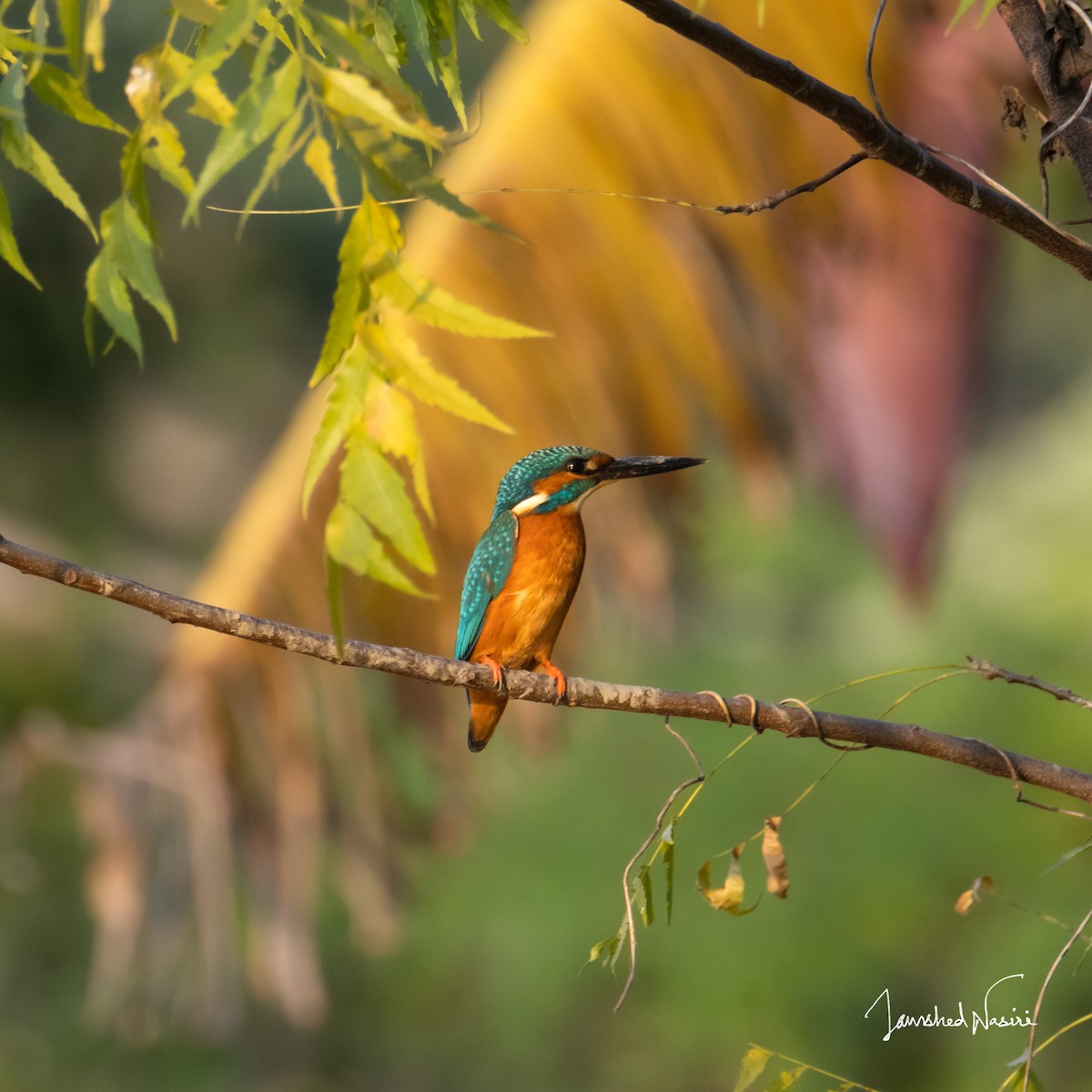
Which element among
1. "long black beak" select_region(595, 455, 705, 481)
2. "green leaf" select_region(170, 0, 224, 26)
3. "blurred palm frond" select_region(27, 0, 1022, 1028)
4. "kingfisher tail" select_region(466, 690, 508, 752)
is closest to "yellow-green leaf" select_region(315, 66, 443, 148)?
"green leaf" select_region(170, 0, 224, 26)

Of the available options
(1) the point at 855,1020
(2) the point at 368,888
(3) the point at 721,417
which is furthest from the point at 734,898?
(1) the point at 855,1020

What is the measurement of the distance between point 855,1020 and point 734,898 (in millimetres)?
6230

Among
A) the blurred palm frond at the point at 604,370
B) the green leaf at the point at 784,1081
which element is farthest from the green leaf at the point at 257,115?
the blurred palm frond at the point at 604,370

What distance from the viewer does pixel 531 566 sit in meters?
2.50

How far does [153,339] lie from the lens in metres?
8.62

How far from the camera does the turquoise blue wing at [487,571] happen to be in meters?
2.53

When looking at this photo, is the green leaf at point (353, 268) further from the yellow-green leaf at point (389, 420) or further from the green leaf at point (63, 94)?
the green leaf at point (63, 94)

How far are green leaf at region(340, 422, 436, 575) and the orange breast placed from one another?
1.54m

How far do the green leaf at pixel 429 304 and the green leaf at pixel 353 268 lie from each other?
2 centimetres

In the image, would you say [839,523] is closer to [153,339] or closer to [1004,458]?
[1004,458]

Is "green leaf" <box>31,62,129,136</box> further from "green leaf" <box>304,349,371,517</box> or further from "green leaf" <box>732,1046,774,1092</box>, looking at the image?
"green leaf" <box>732,1046,774,1092</box>

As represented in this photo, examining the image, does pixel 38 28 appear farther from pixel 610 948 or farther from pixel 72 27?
pixel 610 948

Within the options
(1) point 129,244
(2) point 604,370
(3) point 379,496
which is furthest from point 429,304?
(2) point 604,370

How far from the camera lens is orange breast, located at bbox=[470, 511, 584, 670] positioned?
2480 millimetres
